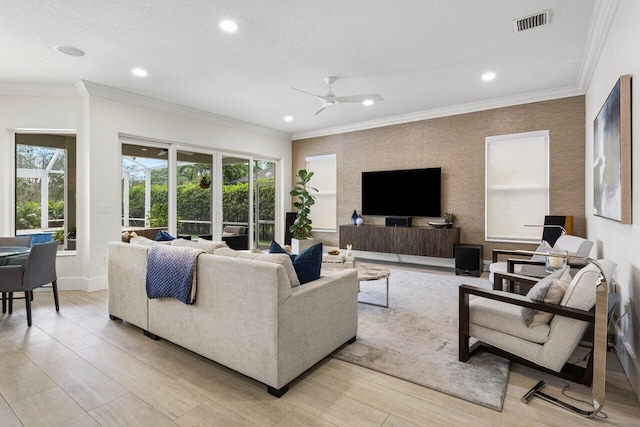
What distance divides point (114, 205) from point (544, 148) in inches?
259

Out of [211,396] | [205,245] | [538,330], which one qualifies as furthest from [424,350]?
[205,245]

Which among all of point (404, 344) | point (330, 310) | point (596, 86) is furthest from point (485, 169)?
point (330, 310)

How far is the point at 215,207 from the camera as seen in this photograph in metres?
6.38

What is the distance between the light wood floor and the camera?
1818mm

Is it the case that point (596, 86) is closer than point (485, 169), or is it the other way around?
point (596, 86)

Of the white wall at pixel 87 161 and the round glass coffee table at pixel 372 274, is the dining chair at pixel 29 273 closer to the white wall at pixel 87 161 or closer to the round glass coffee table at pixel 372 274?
the white wall at pixel 87 161

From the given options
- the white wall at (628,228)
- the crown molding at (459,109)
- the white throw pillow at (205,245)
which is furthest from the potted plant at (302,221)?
the white wall at (628,228)

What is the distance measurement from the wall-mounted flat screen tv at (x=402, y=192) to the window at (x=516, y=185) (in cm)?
88

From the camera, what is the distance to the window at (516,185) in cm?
505

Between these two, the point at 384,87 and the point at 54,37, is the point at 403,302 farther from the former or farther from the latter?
the point at 54,37

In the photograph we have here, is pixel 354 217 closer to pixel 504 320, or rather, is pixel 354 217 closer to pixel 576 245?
pixel 576 245

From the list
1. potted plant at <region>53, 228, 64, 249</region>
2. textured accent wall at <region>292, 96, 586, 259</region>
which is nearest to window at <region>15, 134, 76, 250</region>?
potted plant at <region>53, 228, 64, 249</region>

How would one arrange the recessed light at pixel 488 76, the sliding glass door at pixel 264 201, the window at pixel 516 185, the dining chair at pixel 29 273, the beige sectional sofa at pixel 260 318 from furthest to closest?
the sliding glass door at pixel 264 201, the window at pixel 516 185, the recessed light at pixel 488 76, the dining chair at pixel 29 273, the beige sectional sofa at pixel 260 318

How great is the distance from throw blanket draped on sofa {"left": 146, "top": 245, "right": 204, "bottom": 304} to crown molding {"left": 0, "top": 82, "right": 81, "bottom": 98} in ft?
11.3
